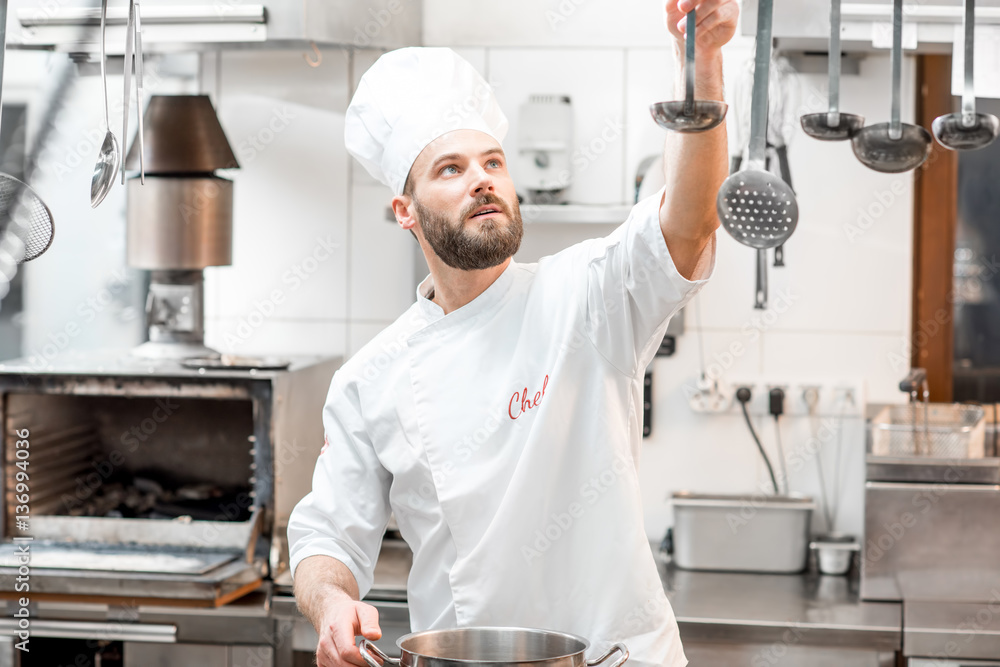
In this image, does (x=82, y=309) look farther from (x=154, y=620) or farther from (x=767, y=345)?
(x=767, y=345)

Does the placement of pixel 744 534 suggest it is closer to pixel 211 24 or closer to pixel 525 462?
pixel 525 462

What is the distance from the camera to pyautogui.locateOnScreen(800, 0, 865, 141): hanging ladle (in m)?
0.93

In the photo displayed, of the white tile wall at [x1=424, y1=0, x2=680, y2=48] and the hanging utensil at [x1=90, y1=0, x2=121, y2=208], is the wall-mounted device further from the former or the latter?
the hanging utensil at [x1=90, y1=0, x2=121, y2=208]

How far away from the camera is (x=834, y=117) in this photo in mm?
929

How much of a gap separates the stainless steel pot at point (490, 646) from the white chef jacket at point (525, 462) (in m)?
0.28

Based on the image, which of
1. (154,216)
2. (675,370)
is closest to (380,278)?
(154,216)

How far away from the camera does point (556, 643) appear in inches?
39.0

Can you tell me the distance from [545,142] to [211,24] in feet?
2.65

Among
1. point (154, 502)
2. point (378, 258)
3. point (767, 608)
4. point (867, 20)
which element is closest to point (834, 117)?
point (867, 20)

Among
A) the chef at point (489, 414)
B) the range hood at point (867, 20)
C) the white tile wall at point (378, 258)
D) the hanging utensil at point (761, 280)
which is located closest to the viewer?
the chef at point (489, 414)

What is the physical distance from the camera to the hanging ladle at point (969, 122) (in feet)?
2.84

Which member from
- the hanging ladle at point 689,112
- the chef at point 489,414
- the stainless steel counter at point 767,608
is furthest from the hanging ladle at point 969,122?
the stainless steel counter at point 767,608

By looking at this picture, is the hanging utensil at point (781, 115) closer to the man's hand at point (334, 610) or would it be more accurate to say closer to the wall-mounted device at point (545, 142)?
the wall-mounted device at point (545, 142)

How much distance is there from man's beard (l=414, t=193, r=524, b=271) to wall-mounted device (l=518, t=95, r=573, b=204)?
1.09m
